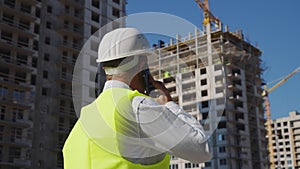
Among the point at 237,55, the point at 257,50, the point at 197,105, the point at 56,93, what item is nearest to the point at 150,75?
the point at 197,105

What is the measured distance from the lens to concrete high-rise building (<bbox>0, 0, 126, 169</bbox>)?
115 ft

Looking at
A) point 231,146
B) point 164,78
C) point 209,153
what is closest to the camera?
point 209,153

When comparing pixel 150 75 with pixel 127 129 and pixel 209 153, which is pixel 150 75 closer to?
pixel 127 129

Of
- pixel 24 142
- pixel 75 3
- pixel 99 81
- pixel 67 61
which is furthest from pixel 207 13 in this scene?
pixel 99 81

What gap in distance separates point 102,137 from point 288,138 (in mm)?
127379

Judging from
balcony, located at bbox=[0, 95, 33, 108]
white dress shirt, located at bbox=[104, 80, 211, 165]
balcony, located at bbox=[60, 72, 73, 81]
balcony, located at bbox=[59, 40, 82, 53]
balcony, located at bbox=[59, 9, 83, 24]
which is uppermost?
balcony, located at bbox=[59, 9, 83, 24]

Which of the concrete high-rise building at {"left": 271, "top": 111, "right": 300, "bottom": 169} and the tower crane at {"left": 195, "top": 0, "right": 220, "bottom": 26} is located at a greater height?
the tower crane at {"left": 195, "top": 0, "right": 220, "bottom": 26}

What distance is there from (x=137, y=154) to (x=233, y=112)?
201 ft

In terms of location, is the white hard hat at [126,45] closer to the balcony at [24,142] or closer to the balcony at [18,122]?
the balcony at [18,122]

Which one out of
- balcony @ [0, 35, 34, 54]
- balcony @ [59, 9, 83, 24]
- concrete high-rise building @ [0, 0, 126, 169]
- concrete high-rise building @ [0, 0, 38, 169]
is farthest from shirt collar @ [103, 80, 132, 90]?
balcony @ [59, 9, 83, 24]

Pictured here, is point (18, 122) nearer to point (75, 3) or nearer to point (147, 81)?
point (75, 3)

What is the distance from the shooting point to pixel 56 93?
40.0m

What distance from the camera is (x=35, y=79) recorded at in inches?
1513

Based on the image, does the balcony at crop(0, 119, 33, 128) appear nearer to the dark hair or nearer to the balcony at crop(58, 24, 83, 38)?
the balcony at crop(58, 24, 83, 38)
